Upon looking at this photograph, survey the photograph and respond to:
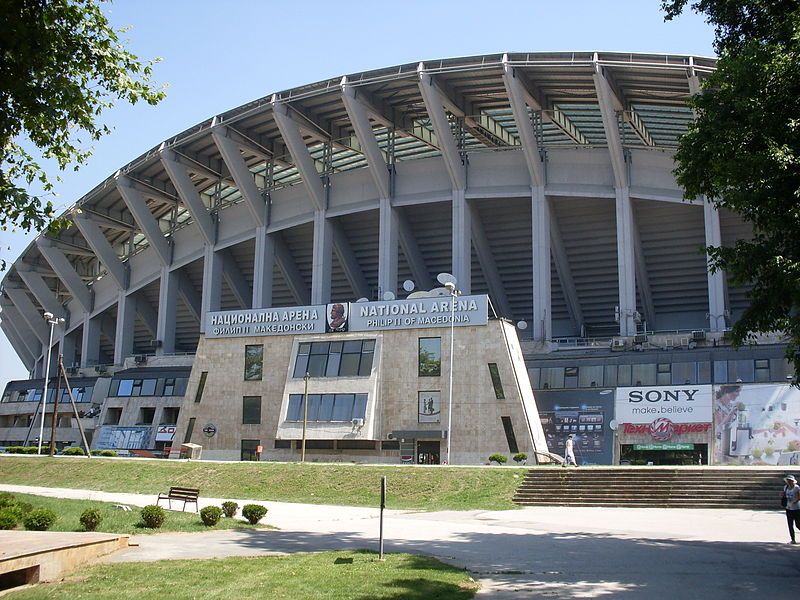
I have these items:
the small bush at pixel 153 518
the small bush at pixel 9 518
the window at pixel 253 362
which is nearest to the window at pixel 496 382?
the window at pixel 253 362

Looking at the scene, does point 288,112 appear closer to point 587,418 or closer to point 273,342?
point 273,342

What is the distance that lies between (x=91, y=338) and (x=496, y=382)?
54.5 m

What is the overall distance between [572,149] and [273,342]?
81.1 ft

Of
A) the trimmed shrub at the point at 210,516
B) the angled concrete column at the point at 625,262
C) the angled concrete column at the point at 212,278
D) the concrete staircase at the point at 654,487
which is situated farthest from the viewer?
the angled concrete column at the point at 212,278

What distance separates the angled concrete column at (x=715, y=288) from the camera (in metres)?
52.5

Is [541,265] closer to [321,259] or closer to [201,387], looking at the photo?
[321,259]

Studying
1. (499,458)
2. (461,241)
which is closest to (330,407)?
(499,458)

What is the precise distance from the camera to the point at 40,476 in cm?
4331

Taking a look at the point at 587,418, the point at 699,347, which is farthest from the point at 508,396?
the point at 699,347

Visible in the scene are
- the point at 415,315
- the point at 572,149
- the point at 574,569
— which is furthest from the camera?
the point at 572,149

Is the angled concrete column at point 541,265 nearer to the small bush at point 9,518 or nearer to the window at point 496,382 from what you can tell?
the window at point 496,382

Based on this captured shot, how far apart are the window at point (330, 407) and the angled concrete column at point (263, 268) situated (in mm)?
17169

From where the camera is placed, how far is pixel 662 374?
164 feet

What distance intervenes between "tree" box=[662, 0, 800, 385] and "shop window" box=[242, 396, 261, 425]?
36.5 meters
